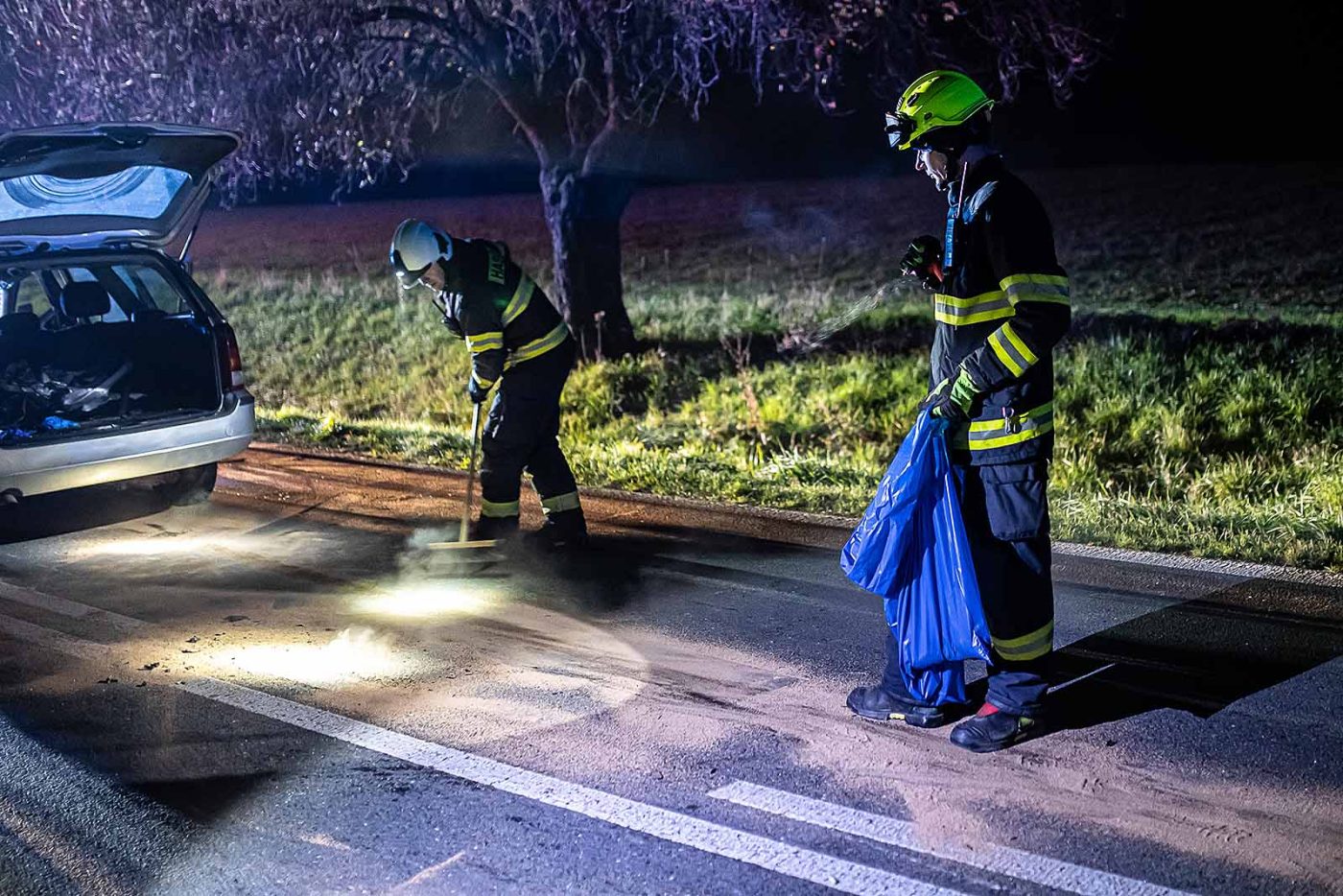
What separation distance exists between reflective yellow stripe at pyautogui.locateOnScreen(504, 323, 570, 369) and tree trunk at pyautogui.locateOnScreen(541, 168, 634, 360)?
20.5 ft

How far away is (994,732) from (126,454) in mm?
4695

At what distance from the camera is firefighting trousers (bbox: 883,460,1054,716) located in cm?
394

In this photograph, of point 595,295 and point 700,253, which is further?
point 700,253

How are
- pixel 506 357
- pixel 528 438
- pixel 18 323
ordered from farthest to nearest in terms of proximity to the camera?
1. pixel 18 323
2. pixel 528 438
3. pixel 506 357

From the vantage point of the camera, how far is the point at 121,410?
7.41 meters

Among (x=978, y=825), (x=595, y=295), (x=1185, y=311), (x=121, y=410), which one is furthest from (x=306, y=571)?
(x=1185, y=311)

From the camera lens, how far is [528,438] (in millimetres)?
6395

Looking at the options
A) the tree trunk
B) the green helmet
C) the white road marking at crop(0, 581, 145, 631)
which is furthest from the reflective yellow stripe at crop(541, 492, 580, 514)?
the tree trunk

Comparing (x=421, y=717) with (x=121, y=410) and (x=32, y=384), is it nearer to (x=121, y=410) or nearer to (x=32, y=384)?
(x=121, y=410)

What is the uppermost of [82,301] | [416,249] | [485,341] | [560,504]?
[416,249]

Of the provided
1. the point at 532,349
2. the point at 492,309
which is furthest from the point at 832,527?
the point at 492,309

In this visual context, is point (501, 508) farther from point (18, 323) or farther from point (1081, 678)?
point (18, 323)

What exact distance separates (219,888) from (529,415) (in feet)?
10.8

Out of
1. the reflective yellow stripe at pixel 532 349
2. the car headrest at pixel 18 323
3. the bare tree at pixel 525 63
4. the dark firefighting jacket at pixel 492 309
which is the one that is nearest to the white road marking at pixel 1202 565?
the reflective yellow stripe at pixel 532 349
